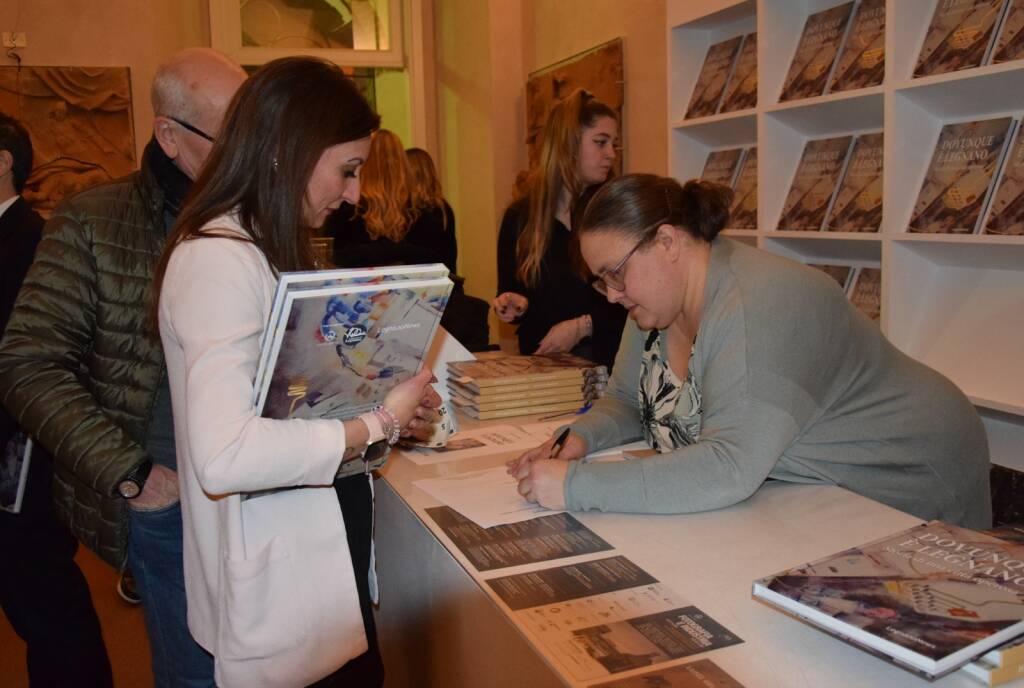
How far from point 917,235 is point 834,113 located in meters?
0.56

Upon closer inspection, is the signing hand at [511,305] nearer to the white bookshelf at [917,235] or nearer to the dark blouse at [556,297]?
the dark blouse at [556,297]

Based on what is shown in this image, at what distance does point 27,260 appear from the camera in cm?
219

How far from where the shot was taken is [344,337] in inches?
49.5

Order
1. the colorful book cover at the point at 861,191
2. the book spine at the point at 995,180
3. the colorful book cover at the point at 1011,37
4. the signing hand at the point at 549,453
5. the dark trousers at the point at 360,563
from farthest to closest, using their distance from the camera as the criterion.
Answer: the colorful book cover at the point at 861,191, the book spine at the point at 995,180, the colorful book cover at the point at 1011,37, the signing hand at the point at 549,453, the dark trousers at the point at 360,563

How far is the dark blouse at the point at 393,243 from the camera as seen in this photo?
139 inches

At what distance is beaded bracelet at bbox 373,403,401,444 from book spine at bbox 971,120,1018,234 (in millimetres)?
1826

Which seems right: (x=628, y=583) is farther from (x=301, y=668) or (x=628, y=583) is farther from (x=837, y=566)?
(x=301, y=668)

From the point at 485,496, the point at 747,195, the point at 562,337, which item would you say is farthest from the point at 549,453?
the point at 747,195

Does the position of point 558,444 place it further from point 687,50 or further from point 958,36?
point 687,50

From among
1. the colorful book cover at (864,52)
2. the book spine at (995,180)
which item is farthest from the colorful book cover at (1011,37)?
the colorful book cover at (864,52)

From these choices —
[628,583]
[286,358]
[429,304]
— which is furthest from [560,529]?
[286,358]

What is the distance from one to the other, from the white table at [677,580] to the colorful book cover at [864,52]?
1.56 meters

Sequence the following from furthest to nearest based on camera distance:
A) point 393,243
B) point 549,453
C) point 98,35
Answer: point 98,35
point 393,243
point 549,453

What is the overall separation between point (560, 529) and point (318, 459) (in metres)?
0.49
